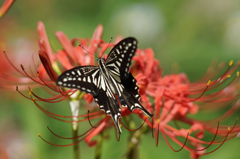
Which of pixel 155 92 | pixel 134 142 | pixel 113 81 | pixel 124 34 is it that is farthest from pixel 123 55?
pixel 124 34

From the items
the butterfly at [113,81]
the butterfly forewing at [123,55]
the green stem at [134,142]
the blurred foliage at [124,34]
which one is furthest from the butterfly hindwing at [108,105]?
the blurred foliage at [124,34]

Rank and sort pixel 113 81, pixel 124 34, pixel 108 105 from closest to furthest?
1. pixel 108 105
2. pixel 113 81
3. pixel 124 34

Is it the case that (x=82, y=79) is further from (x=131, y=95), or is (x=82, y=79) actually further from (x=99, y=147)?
(x=99, y=147)

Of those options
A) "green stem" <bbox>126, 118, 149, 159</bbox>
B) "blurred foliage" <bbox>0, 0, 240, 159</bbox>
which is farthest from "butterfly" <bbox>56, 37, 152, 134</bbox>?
"blurred foliage" <bbox>0, 0, 240, 159</bbox>

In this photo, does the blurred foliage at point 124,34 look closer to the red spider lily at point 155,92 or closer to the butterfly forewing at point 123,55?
the red spider lily at point 155,92

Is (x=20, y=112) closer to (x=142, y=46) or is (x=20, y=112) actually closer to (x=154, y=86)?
(x=154, y=86)

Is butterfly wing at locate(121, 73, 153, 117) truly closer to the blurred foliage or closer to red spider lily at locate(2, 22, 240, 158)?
red spider lily at locate(2, 22, 240, 158)

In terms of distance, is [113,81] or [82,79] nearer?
[82,79]
